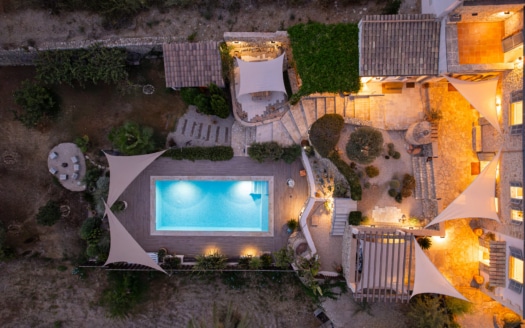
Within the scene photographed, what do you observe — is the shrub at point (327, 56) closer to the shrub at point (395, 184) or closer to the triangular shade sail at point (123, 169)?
the shrub at point (395, 184)

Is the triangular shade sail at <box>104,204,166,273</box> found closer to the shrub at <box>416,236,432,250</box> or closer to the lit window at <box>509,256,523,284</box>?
the shrub at <box>416,236,432,250</box>

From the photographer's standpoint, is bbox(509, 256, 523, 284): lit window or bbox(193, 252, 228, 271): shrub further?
bbox(193, 252, 228, 271): shrub

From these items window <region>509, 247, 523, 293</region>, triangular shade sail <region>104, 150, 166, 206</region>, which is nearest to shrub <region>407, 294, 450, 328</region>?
window <region>509, 247, 523, 293</region>

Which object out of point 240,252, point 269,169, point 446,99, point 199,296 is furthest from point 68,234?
point 446,99

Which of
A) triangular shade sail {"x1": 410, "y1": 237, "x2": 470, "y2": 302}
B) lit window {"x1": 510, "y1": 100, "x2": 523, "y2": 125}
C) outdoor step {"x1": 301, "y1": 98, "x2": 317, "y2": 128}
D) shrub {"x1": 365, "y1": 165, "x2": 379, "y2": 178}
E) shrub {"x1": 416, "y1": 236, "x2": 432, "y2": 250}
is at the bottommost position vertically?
triangular shade sail {"x1": 410, "y1": 237, "x2": 470, "y2": 302}

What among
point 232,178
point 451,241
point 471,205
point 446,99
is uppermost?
point 446,99

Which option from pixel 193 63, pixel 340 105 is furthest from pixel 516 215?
pixel 193 63

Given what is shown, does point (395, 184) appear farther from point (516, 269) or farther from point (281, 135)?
point (281, 135)

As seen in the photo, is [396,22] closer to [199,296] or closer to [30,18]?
[199,296]

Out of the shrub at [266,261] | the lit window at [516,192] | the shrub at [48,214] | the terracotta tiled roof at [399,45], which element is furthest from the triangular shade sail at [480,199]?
the shrub at [48,214]
